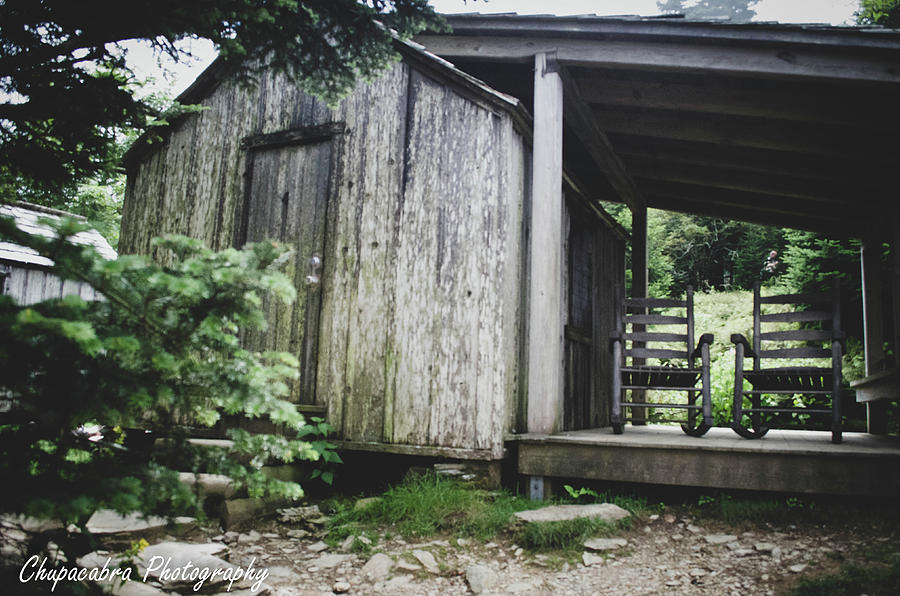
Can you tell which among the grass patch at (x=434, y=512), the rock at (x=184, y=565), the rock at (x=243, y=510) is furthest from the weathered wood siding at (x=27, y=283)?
the rock at (x=184, y=565)

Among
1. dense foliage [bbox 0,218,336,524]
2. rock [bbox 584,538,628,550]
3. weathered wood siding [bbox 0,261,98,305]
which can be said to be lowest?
rock [bbox 584,538,628,550]

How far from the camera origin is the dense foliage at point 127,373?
1.80 metres

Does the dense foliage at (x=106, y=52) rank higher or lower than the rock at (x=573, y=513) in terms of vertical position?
higher

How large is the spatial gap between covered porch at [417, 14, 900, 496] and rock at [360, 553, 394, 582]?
1.38 metres

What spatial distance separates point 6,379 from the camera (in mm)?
1943

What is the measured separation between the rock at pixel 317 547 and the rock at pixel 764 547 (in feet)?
8.15

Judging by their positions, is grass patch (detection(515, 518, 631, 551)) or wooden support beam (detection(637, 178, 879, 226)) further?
wooden support beam (detection(637, 178, 879, 226))

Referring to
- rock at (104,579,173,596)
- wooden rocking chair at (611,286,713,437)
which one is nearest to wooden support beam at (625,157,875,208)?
wooden rocking chair at (611,286,713,437)

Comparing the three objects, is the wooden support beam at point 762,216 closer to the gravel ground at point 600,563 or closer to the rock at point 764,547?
the gravel ground at point 600,563

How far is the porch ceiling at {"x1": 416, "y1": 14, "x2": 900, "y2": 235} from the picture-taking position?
4.45 m

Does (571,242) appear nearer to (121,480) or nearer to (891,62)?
(891,62)

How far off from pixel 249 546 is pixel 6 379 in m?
2.28

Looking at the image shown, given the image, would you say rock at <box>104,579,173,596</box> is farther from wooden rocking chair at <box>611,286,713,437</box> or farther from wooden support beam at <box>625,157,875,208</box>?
wooden support beam at <box>625,157,875,208</box>

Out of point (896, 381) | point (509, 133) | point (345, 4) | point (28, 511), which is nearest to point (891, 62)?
point (509, 133)
